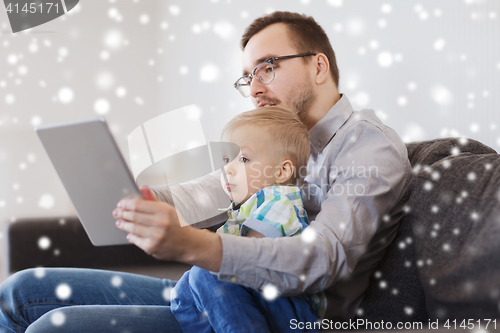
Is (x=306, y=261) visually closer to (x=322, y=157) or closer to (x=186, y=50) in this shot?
(x=322, y=157)

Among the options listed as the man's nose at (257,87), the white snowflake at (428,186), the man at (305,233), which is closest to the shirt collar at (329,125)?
the man at (305,233)

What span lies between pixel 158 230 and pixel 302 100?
2.59 feet

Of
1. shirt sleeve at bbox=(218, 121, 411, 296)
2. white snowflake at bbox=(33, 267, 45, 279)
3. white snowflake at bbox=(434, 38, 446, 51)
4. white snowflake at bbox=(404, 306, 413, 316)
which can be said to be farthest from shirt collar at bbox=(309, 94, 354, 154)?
white snowflake at bbox=(33, 267, 45, 279)

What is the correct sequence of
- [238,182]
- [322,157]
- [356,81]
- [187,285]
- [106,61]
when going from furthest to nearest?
[106,61], [356,81], [322,157], [238,182], [187,285]

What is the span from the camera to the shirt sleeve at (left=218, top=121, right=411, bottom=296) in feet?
2.23

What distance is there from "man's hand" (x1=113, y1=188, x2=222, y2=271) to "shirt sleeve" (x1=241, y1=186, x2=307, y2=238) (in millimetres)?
200

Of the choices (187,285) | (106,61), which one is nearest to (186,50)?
(106,61)

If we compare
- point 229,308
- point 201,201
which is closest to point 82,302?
point 201,201

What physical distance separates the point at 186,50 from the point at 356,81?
1.75m

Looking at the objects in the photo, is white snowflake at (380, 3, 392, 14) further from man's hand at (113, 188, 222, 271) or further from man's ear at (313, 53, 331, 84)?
man's hand at (113, 188, 222, 271)

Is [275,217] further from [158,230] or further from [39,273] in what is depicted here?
[39,273]

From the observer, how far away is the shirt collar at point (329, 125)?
3.70ft

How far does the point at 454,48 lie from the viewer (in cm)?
141

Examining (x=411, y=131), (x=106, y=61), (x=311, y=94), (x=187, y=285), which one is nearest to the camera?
(x=187, y=285)
